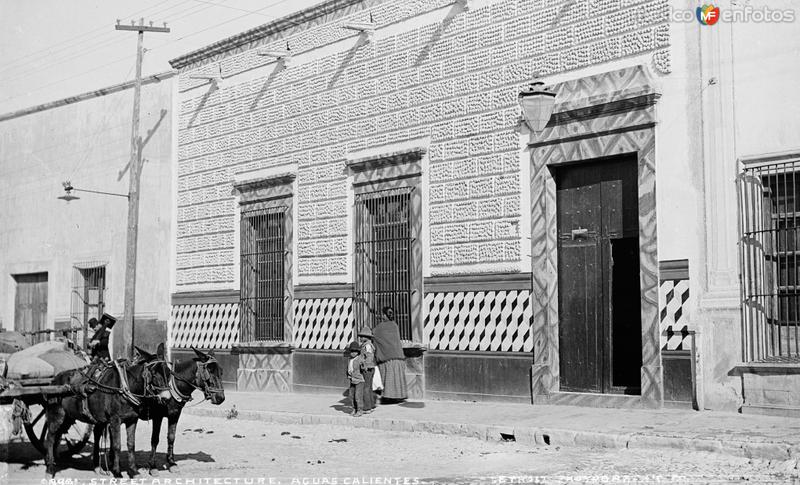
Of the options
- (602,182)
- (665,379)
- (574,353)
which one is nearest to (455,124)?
(602,182)

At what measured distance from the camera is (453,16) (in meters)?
16.2

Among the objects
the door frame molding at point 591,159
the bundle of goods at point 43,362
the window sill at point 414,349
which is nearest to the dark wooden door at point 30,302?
the window sill at point 414,349

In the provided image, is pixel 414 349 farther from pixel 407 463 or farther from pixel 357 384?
pixel 407 463

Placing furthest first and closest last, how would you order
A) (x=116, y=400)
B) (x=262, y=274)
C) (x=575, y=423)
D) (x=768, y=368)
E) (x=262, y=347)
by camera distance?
(x=262, y=274) < (x=262, y=347) < (x=575, y=423) < (x=768, y=368) < (x=116, y=400)

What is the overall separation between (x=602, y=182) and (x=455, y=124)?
2.92 meters

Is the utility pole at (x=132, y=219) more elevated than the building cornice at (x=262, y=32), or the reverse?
the building cornice at (x=262, y=32)

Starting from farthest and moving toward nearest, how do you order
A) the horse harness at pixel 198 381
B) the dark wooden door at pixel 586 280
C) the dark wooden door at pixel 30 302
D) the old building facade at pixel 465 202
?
1. the dark wooden door at pixel 30 302
2. the dark wooden door at pixel 586 280
3. the old building facade at pixel 465 202
4. the horse harness at pixel 198 381

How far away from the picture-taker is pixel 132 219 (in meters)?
22.8

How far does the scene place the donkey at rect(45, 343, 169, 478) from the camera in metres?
9.21

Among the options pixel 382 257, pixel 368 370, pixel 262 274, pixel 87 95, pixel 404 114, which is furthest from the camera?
pixel 87 95

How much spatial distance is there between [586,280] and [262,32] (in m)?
9.52

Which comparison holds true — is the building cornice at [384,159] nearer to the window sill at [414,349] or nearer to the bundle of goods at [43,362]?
the window sill at [414,349]

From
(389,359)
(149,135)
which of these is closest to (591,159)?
(389,359)

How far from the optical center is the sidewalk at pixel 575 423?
399 inches
